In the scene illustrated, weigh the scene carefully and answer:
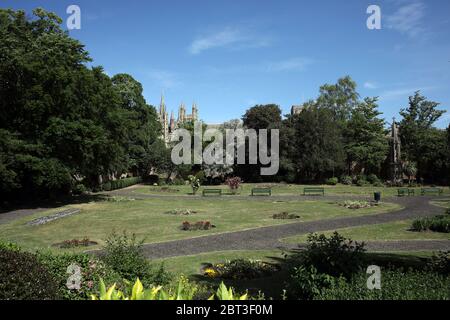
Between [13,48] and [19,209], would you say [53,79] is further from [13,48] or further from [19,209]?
[19,209]

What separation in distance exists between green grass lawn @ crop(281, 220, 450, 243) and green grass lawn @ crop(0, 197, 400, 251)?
3.95 meters

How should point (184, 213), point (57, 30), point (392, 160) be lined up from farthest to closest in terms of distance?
point (392, 160), point (57, 30), point (184, 213)

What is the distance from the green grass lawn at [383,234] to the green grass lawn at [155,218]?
3.95 metres

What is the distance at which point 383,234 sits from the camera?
57.4 ft

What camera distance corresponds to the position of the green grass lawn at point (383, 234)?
1661 cm

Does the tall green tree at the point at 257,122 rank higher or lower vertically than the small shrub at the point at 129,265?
higher

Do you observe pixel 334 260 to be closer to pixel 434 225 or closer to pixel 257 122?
pixel 434 225

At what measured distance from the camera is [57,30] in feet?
126

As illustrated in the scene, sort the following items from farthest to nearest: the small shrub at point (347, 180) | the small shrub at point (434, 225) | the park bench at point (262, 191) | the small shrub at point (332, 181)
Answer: the small shrub at point (347, 180) < the small shrub at point (332, 181) < the park bench at point (262, 191) < the small shrub at point (434, 225)

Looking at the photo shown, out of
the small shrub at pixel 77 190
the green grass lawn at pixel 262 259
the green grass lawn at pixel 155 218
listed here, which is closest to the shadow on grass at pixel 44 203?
the green grass lawn at pixel 155 218

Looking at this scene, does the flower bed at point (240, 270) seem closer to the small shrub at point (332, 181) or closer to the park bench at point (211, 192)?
the park bench at point (211, 192)
